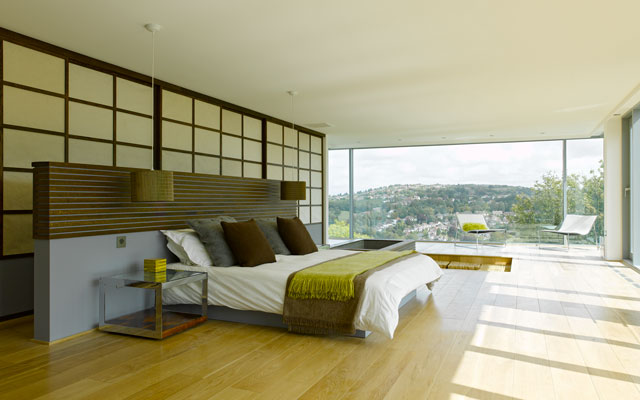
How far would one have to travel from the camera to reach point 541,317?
156 inches

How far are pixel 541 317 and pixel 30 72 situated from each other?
15.7ft

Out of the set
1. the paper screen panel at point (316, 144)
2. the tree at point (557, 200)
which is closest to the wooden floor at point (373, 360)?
the paper screen panel at point (316, 144)

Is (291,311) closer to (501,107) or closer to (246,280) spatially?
(246,280)

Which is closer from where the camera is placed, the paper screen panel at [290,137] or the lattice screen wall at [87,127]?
the lattice screen wall at [87,127]

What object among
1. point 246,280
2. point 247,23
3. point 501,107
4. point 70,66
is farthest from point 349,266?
point 501,107

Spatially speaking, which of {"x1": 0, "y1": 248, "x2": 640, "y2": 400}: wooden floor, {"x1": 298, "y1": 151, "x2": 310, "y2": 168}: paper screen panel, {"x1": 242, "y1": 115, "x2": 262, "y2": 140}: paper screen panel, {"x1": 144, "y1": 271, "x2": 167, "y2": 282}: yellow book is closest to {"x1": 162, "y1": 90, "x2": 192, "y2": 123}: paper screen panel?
{"x1": 242, "y1": 115, "x2": 262, "y2": 140}: paper screen panel

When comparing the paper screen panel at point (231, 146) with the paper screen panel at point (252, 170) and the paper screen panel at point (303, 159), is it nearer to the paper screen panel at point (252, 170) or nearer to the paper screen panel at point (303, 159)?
the paper screen panel at point (252, 170)

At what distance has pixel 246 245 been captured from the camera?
163 inches

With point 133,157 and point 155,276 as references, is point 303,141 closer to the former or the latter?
point 133,157

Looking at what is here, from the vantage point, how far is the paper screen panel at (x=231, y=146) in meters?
6.05

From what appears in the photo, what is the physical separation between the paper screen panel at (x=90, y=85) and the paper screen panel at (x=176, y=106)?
70cm

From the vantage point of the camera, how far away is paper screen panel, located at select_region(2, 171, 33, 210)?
11.9 ft

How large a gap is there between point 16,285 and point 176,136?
7.34 ft

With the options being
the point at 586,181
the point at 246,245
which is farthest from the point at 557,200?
the point at 246,245
